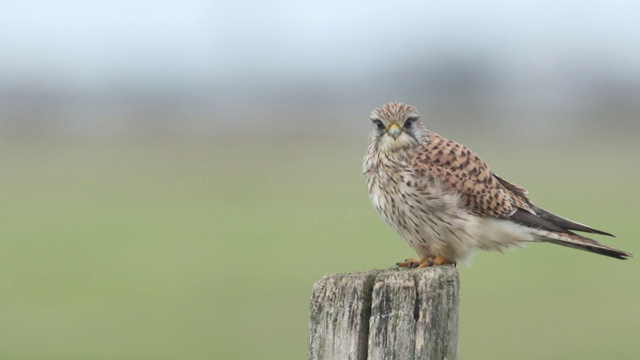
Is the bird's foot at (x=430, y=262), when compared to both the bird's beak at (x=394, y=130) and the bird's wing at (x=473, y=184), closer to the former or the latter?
the bird's wing at (x=473, y=184)

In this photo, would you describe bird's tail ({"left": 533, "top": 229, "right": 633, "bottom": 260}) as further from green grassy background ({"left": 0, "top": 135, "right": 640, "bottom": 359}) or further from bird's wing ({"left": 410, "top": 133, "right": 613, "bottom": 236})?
green grassy background ({"left": 0, "top": 135, "right": 640, "bottom": 359})

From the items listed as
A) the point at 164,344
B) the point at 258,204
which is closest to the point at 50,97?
the point at 258,204

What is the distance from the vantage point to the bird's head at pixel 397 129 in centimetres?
640

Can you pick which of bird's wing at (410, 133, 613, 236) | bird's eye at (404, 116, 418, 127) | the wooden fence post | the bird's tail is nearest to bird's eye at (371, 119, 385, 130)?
bird's eye at (404, 116, 418, 127)

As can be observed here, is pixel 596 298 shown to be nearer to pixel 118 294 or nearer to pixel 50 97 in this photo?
pixel 118 294

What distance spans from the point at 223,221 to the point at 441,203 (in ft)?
59.1

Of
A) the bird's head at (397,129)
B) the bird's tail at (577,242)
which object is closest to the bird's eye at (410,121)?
the bird's head at (397,129)

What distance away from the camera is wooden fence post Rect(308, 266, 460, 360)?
3570 mm

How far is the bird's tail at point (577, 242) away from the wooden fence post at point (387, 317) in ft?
7.23

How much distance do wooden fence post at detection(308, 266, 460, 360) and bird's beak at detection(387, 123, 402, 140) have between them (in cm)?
272

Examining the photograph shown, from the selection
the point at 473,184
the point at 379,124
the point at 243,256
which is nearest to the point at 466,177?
the point at 473,184

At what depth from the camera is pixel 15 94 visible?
5931 cm

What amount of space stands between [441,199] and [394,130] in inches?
19.5

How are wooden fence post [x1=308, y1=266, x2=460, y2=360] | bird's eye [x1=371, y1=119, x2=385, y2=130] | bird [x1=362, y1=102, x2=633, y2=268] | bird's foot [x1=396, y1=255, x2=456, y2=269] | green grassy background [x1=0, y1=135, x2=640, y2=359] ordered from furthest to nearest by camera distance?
green grassy background [x1=0, y1=135, x2=640, y2=359], bird's eye [x1=371, y1=119, x2=385, y2=130], bird [x1=362, y1=102, x2=633, y2=268], bird's foot [x1=396, y1=255, x2=456, y2=269], wooden fence post [x1=308, y1=266, x2=460, y2=360]
